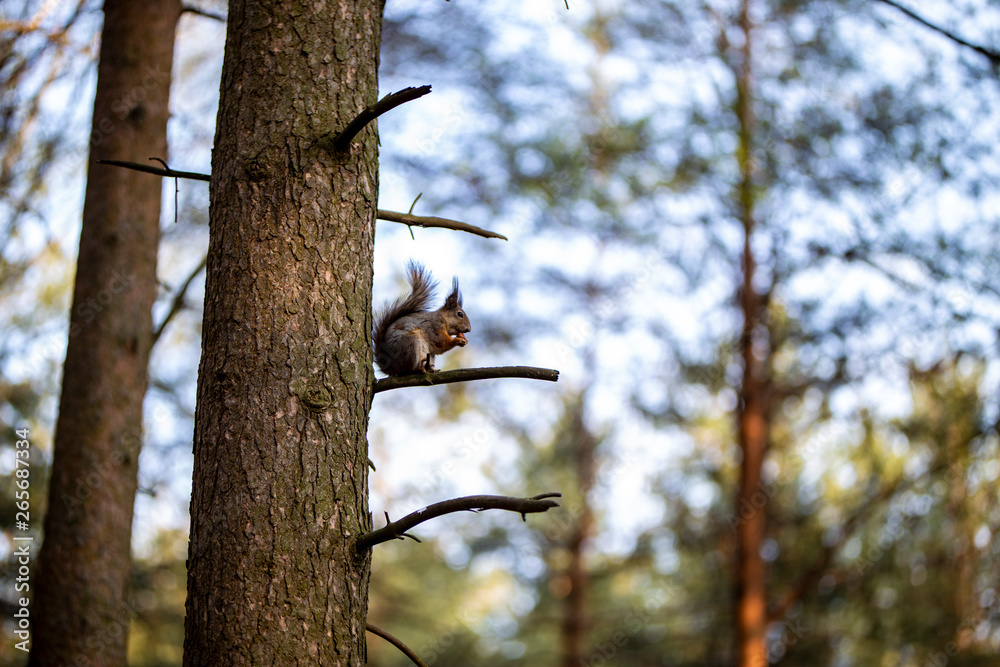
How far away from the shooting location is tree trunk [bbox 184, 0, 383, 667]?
167cm

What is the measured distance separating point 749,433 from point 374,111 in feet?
19.8

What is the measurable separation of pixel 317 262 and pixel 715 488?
769 centimetres

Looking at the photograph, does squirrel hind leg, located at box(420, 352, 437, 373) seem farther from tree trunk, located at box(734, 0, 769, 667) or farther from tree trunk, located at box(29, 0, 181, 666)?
tree trunk, located at box(734, 0, 769, 667)

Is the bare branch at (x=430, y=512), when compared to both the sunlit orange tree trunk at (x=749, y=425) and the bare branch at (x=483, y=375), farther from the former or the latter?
the sunlit orange tree trunk at (x=749, y=425)

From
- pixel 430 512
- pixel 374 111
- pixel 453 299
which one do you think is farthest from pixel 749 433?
pixel 374 111

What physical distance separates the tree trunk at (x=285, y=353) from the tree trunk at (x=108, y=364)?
1.80 metres

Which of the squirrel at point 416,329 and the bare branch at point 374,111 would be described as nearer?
the bare branch at point 374,111

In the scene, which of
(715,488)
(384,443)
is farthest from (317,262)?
(715,488)

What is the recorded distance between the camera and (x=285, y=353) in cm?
178

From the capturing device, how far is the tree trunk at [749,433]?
264 inches

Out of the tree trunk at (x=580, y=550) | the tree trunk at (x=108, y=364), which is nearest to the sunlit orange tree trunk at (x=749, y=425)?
the tree trunk at (x=580, y=550)

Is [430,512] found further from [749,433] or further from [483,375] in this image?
[749,433]

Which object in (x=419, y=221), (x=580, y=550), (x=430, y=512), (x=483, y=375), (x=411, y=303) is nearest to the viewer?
(x=430, y=512)

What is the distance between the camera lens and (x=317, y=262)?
1.86 m
